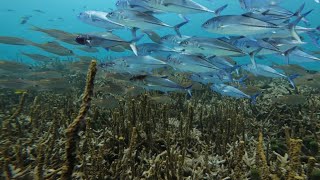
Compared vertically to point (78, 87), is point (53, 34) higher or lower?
higher

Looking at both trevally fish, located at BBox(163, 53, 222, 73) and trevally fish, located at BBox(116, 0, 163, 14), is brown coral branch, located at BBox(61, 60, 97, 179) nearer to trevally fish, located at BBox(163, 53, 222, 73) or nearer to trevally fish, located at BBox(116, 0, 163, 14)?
trevally fish, located at BBox(163, 53, 222, 73)

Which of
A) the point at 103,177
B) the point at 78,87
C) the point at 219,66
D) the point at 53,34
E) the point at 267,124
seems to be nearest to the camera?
the point at 103,177

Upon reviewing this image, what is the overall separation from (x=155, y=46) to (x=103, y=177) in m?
4.04

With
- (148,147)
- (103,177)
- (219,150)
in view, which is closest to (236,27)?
(219,150)

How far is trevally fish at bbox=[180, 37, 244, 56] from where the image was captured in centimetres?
530

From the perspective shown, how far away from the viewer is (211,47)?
5402 mm

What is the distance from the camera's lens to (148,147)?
4.49 m

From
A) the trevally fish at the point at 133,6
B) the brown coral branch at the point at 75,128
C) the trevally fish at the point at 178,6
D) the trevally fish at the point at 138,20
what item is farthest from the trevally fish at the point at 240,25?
the brown coral branch at the point at 75,128

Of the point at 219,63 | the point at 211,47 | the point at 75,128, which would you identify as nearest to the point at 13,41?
the point at 219,63

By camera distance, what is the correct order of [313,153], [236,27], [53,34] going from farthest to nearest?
[53,34], [236,27], [313,153]

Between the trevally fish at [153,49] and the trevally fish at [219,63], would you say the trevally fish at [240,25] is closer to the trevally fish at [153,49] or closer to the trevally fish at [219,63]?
the trevally fish at [219,63]

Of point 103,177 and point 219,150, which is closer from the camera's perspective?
point 103,177

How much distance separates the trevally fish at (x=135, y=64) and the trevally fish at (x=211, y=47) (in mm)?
646

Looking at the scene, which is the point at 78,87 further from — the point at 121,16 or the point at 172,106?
the point at 121,16
